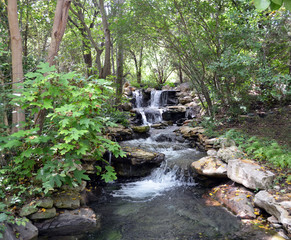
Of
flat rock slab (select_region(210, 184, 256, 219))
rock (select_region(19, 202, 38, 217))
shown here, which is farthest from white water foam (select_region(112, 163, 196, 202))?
rock (select_region(19, 202, 38, 217))

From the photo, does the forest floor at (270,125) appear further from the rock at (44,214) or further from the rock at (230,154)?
the rock at (44,214)

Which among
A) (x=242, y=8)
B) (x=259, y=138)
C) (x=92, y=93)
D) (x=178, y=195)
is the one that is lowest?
(x=178, y=195)

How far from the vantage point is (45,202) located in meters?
4.21

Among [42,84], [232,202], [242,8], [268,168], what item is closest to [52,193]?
[42,84]

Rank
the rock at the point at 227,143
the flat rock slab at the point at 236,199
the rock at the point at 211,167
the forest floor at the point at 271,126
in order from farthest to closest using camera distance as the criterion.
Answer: the rock at the point at 227,143 < the forest floor at the point at 271,126 < the rock at the point at 211,167 < the flat rock slab at the point at 236,199

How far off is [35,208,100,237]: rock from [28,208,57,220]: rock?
0.29ft

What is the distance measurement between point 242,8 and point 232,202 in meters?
7.30

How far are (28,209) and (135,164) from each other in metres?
3.47

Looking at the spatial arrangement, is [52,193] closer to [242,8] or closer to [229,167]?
[229,167]

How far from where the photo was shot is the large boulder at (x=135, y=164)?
6.91 m

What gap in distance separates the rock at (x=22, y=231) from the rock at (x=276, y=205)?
4.44 meters

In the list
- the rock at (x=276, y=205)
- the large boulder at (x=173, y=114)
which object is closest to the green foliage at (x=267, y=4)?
the rock at (x=276, y=205)

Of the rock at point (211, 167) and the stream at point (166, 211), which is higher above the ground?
the rock at point (211, 167)

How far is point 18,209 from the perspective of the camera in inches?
156
